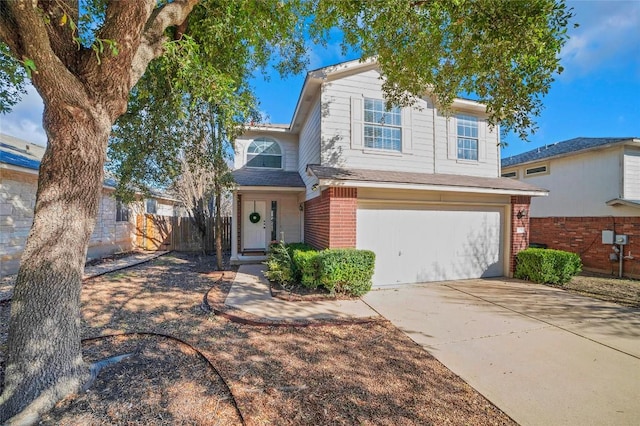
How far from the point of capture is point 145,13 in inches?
109

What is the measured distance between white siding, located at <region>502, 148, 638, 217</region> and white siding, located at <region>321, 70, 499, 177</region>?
4.84 meters

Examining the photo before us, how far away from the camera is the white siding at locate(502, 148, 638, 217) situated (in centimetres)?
922

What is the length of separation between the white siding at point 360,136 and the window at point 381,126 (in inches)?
6.6

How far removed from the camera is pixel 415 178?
23.4 ft

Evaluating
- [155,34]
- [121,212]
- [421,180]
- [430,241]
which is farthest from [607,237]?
[121,212]

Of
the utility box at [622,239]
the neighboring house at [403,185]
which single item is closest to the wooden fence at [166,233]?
the neighboring house at [403,185]

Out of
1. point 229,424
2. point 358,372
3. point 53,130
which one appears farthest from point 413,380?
point 53,130

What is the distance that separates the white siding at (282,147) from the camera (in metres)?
10.8

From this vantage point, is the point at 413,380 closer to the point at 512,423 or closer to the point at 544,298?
the point at 512,423

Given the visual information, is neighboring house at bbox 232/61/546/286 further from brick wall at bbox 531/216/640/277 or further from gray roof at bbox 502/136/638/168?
gray roof at bbox 502/136/638/168

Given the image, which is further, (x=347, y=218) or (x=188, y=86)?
(x=347, y=218)

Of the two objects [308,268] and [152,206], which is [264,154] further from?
[152,206]

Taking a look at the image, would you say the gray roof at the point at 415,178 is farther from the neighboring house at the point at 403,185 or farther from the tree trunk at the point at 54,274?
the tree trunk at the point at 54,274

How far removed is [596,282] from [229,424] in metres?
10.6
